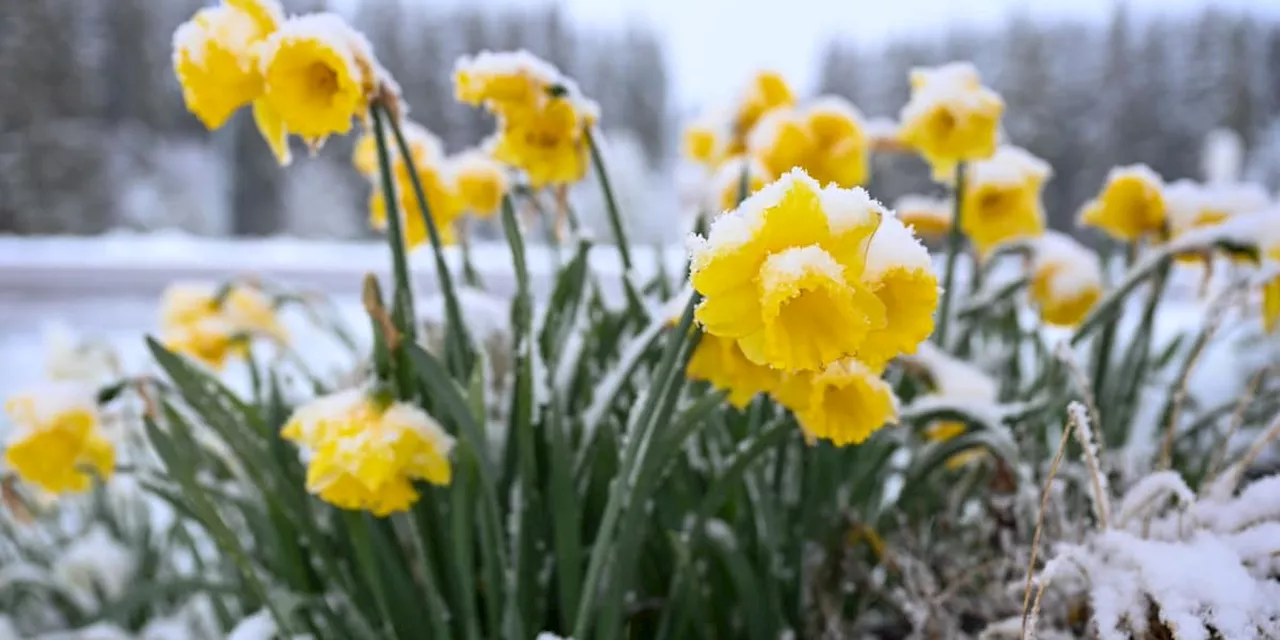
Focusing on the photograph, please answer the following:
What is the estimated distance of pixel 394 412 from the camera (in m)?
0.51

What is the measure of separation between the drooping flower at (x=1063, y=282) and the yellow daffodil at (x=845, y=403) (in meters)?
0.50

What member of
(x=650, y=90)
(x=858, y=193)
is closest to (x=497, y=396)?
(x=858, y=193)

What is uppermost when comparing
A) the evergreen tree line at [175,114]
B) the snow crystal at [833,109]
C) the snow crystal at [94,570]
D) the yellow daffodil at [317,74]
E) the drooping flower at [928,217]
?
the evergreen tree line at [175,114]

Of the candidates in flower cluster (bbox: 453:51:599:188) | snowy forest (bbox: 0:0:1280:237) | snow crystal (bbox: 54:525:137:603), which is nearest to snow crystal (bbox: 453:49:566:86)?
flower cluster (bbox: 453:51:599:188)

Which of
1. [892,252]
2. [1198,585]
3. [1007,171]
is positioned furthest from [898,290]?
[1007,171]

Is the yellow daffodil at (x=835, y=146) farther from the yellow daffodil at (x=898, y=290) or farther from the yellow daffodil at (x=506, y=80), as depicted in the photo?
the yellow daffodil at (x=898, y=290)

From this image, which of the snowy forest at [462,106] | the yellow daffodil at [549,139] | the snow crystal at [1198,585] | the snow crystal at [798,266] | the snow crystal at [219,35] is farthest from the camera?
the snowy forest at [462,106]

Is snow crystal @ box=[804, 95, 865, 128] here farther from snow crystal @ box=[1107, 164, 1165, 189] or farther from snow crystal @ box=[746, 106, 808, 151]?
snow crystal @ box=[1107, 164, 1165, 189]

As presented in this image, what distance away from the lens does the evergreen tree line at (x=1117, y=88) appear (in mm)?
14406

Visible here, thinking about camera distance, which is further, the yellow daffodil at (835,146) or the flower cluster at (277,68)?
the yellow daffodil at (835,146)

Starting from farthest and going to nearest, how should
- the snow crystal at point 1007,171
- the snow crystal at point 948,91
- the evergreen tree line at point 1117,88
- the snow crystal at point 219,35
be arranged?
the evergreen tree line at point 1117,88 < the snow crystal at point 1007,171 < the snow crystal at point 948,91 < the snow crystal at point 219,35

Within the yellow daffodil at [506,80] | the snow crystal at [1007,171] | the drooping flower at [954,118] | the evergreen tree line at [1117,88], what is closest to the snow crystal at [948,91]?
the drooping flower at [954,118]

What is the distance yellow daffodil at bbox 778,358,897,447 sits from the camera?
43 cm

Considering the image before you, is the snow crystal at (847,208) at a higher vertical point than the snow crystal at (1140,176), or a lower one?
lower
